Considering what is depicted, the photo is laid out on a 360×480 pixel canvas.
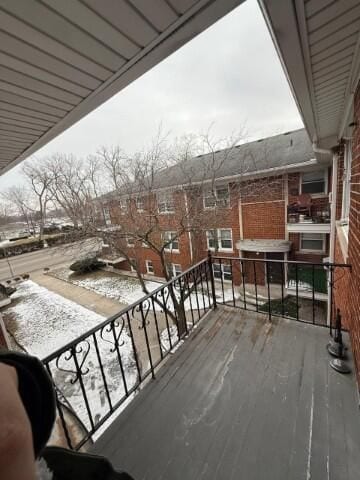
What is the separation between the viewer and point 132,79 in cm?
137

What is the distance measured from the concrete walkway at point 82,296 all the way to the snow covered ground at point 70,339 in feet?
0.80

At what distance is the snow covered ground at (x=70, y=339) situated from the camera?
4101 mm

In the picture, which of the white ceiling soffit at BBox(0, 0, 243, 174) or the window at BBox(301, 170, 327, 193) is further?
the window at BBox(301, 170, 327, 193)

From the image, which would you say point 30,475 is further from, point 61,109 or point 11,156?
point 11,156

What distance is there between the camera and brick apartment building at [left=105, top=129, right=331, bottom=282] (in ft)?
20.1

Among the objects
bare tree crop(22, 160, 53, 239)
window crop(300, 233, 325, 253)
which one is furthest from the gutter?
window crop(300, 233, 325, 253)

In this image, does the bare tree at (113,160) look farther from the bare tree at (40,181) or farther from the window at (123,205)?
the bare tree at (40,181)

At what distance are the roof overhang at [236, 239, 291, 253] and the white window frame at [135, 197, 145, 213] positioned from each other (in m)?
3.98

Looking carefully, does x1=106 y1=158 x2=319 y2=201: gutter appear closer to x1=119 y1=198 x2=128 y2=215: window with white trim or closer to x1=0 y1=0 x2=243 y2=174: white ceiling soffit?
x1=119 y1=198 x2=128 y2=215: window with white trim

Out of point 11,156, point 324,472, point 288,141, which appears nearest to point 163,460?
point 324,472

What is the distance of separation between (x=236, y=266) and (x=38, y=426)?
8.43 m

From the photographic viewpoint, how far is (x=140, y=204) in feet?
19.9

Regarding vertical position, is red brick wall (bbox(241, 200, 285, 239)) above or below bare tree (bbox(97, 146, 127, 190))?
below

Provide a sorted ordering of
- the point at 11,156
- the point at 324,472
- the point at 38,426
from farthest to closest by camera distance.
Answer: the point at 11,156
the point at 324,472
the point at 38,426
